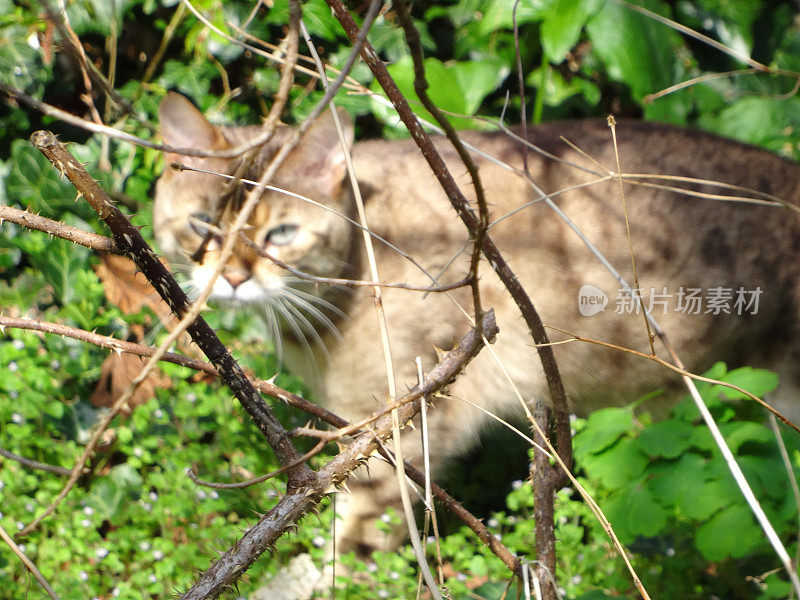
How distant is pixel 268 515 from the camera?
0.83 meters

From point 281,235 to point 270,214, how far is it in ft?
0.18

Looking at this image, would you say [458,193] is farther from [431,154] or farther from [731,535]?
[731,535]

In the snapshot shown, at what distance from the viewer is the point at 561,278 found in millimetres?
1945

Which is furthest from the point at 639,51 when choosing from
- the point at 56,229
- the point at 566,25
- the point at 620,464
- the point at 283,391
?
the point at 56,229

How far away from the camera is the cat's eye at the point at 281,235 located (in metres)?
1.74

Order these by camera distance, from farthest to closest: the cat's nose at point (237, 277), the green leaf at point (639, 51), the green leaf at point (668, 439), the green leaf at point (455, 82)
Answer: the green leaf at point (639, 51) < the green leaf at point (455, 82) < the cat's nose at point (237, 277) < the green leaf at point (668, 439)

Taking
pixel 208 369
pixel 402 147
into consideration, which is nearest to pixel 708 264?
pixel 402 147

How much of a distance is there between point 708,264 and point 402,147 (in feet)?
2.75

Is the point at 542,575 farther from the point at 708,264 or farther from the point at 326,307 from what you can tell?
the point at 708,264

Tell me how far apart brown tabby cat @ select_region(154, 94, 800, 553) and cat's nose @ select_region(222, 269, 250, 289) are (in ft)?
0.41

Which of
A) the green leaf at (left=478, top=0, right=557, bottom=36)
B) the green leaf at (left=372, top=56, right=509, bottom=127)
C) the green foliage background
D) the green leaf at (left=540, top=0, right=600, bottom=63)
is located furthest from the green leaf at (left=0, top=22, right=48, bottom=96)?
the green leaf at (left=540, top=0, right=600, bottom=63)

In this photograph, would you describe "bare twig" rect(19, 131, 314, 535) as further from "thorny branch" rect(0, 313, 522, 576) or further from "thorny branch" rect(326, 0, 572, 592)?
"thorny branch" rect(326, 0, 572, 592)

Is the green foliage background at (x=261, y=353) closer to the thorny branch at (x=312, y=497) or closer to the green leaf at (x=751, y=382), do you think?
the green leaf at (x=751, y=382)

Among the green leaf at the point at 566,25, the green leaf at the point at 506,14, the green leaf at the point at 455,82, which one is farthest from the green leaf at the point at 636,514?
the green leaf at the point at 506,14
